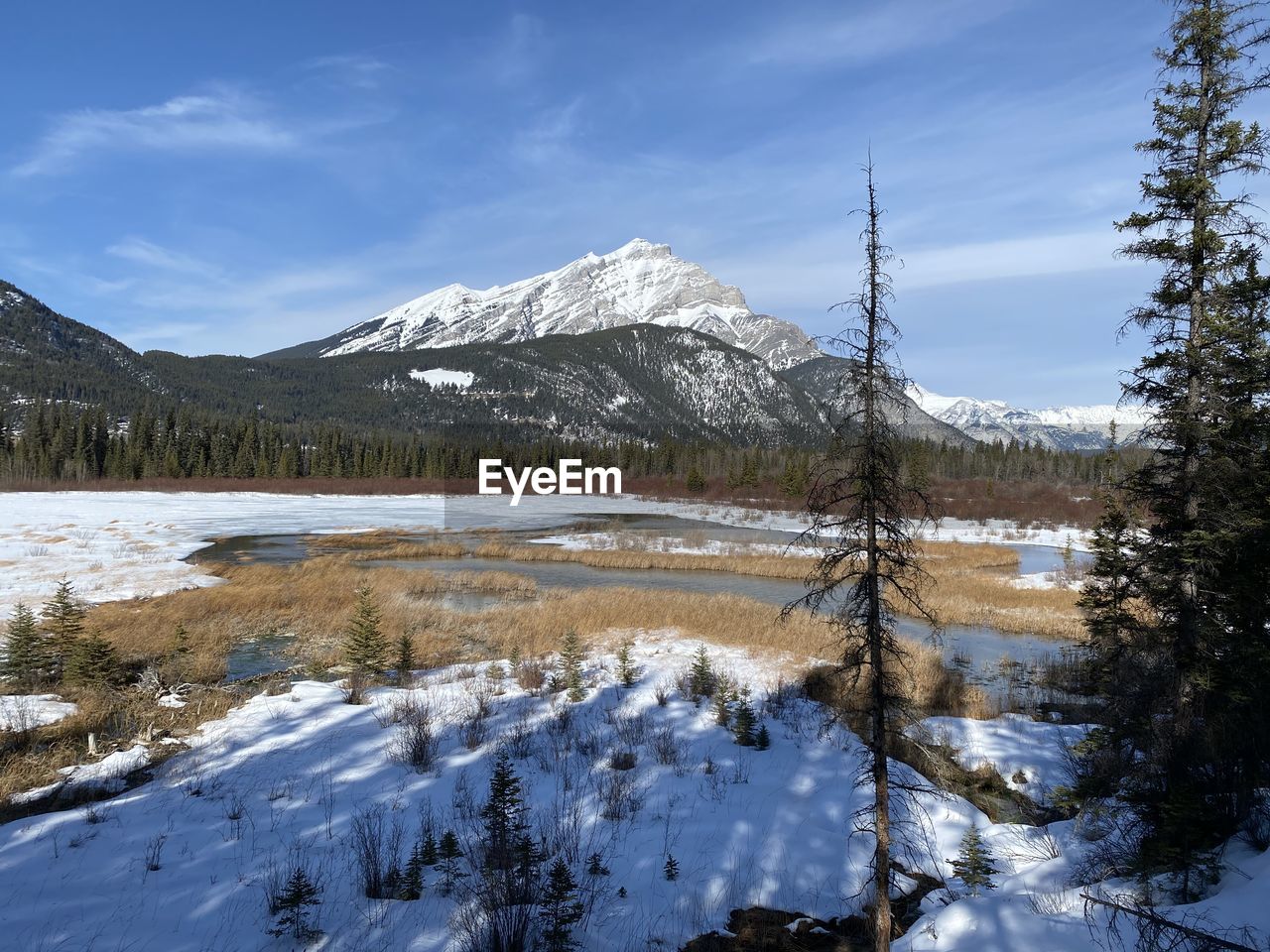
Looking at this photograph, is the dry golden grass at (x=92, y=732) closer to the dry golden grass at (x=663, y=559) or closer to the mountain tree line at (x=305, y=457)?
the dry golden grass at (x=663, y=559)

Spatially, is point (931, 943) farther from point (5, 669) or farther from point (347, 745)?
point (5, 669)

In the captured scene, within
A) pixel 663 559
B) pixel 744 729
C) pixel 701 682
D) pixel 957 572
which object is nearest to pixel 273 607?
pixel 701 682

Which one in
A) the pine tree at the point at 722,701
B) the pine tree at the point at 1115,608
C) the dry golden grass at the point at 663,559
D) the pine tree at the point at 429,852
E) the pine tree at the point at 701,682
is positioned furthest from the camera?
the dry golden grass at the point at 663,559

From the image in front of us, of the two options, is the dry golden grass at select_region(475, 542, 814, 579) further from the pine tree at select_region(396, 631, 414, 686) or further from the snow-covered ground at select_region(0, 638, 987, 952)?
the snow-covered ground at select_region(0, 638, 987, 952)

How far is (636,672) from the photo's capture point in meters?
16.3

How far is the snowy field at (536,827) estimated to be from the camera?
234 inches

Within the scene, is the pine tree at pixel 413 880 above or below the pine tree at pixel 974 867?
above

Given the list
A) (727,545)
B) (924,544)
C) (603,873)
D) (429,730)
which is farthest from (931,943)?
(924,544)

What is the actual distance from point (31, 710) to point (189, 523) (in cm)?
5042

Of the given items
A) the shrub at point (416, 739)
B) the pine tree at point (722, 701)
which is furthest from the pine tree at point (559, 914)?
the pine tree at point (722, 701)

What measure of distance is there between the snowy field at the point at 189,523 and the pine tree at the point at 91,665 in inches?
435

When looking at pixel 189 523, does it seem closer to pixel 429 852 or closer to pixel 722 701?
pixel 722 701

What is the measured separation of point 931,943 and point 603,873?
343cm

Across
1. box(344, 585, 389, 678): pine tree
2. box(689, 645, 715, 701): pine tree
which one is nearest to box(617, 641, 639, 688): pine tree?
box(689, 645, 715, 701): pine tree
